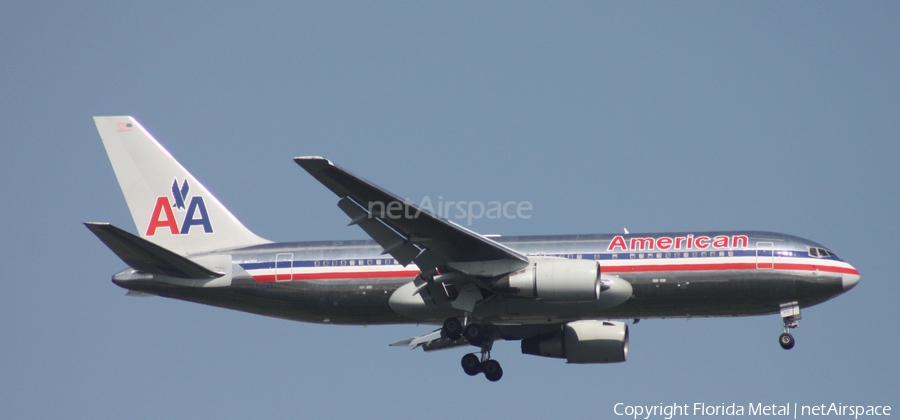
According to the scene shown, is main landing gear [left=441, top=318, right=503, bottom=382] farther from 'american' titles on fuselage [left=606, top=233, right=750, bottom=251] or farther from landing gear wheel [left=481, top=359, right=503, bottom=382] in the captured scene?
'american' titles on fuselage [left=606, top=233, right=750, bottom=251]

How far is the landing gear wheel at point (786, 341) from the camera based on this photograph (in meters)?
42.1

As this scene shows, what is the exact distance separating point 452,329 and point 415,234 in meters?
4.53

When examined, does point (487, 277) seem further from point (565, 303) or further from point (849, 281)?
point (849, 281)

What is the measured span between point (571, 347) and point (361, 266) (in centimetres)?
931

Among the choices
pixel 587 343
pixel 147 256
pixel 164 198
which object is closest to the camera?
pixel 147 256

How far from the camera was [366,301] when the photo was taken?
4316 cm

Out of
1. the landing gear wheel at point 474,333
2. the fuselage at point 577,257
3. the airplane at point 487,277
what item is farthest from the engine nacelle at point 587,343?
the landing gear wheel at point 474,333

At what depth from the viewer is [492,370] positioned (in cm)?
4469

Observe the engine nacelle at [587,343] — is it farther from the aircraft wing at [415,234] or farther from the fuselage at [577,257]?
the aircraft wing at [415,234]

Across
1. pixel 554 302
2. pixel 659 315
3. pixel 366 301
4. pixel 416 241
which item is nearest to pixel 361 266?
pixel 366 301

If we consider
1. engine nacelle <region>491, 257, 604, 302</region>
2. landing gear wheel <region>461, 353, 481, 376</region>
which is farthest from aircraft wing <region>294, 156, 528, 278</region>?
landing gear wheel <region>461, 353, 481, 376</region>

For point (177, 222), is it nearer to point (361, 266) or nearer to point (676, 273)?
point (361, 266)

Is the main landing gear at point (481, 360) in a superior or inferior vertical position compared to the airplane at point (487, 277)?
inferior

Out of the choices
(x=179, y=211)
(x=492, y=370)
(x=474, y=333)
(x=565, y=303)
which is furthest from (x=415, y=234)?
(x=179, y=211)
